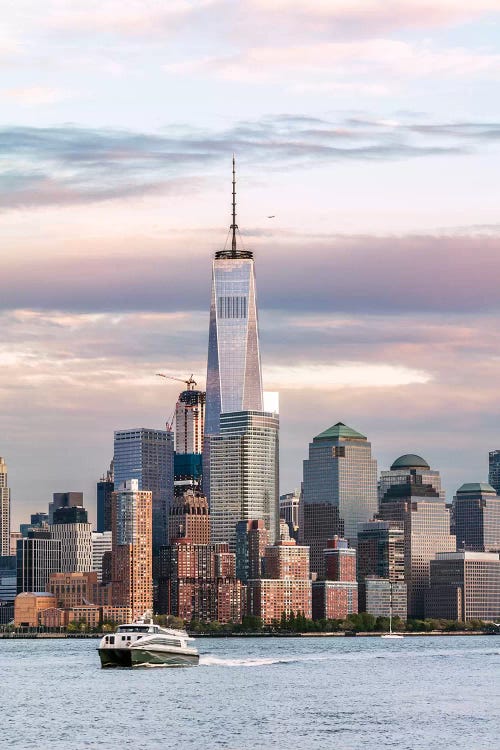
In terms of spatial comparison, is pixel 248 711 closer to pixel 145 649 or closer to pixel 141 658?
pixel 145 649

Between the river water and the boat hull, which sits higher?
the boat hull

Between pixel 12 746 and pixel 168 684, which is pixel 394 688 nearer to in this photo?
pixel 168 684

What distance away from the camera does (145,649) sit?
607 ft

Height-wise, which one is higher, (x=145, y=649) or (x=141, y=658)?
(x=145, y=649)

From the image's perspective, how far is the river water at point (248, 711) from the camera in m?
117

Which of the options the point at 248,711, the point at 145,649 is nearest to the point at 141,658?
the point at 145,649

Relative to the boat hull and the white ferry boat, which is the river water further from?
the white ferry boat

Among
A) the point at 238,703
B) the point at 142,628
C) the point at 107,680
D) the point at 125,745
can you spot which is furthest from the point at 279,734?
the point at 142,628

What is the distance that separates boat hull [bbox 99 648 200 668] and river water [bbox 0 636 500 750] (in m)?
0.98

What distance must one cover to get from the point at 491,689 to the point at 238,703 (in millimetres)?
28836

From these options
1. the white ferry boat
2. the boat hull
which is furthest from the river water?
the white ferry boat

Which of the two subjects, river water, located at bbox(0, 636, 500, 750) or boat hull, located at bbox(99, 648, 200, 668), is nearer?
river water, located at bbox(0, 636, 500, 750)

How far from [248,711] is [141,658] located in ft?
158

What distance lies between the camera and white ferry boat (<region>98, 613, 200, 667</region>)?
185375mm
